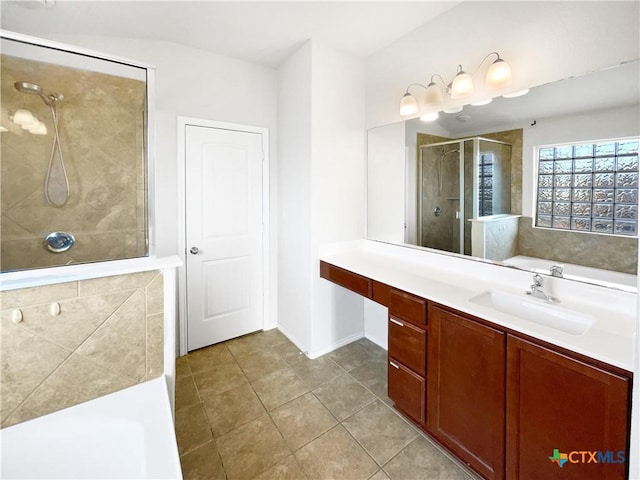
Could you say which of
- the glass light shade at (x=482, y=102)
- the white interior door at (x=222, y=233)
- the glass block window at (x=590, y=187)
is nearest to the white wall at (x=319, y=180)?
the white interior door at (x=222, y=233)

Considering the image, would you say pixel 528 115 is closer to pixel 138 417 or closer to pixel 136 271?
pixel 136 271

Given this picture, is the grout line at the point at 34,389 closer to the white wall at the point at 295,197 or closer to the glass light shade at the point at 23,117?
the glass light shade at the point at 23,117

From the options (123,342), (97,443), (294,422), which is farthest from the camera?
(294,422)

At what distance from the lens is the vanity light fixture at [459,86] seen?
168 centimetres

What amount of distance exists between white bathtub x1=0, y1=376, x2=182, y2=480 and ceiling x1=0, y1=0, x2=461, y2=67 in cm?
235

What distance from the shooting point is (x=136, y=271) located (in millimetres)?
1316

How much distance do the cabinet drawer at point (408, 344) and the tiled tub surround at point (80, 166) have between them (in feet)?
5.02

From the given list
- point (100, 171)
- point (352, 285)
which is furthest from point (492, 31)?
point (100, 171)

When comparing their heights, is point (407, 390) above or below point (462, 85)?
below

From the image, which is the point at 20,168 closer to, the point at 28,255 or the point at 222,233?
the point at 28,255

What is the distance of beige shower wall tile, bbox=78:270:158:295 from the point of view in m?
1.24

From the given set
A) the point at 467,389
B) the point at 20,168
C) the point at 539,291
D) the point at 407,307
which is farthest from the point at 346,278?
the point at 20,168

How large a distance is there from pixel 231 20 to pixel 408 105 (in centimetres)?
144

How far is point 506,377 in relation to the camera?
127 cm
